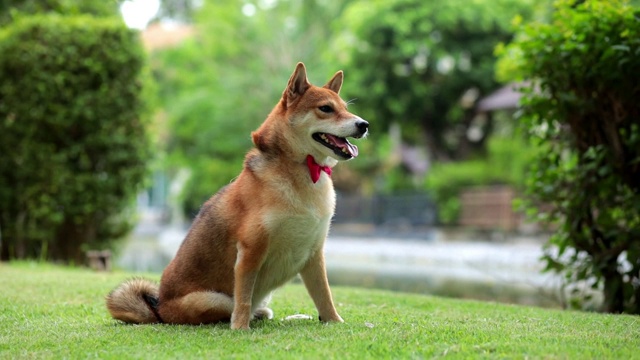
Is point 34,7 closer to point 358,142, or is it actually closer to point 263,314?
point 263,314

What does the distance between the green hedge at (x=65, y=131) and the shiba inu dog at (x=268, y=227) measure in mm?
6805

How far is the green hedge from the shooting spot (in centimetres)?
1123

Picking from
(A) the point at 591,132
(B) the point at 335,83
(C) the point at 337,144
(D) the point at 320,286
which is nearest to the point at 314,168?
(C) the point at 337,144

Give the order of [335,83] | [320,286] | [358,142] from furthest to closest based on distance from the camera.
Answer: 1. [358,142]
2. [335,83]
3. [320,286]

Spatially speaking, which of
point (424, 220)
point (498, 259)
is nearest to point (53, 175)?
point (498, 259)

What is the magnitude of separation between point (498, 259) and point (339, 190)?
19763 millimetres

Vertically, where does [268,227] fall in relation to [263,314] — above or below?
above

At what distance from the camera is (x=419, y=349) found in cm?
384

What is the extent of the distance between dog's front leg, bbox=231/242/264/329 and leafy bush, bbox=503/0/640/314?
12.5ft

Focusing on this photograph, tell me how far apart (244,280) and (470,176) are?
18694mm

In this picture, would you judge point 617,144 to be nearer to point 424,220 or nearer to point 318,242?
point 318,242

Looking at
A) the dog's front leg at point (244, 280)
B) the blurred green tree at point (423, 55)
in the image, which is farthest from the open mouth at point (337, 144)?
the blurred green tree at point (423, 55)

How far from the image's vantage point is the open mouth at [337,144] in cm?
467

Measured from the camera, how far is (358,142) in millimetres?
28312
